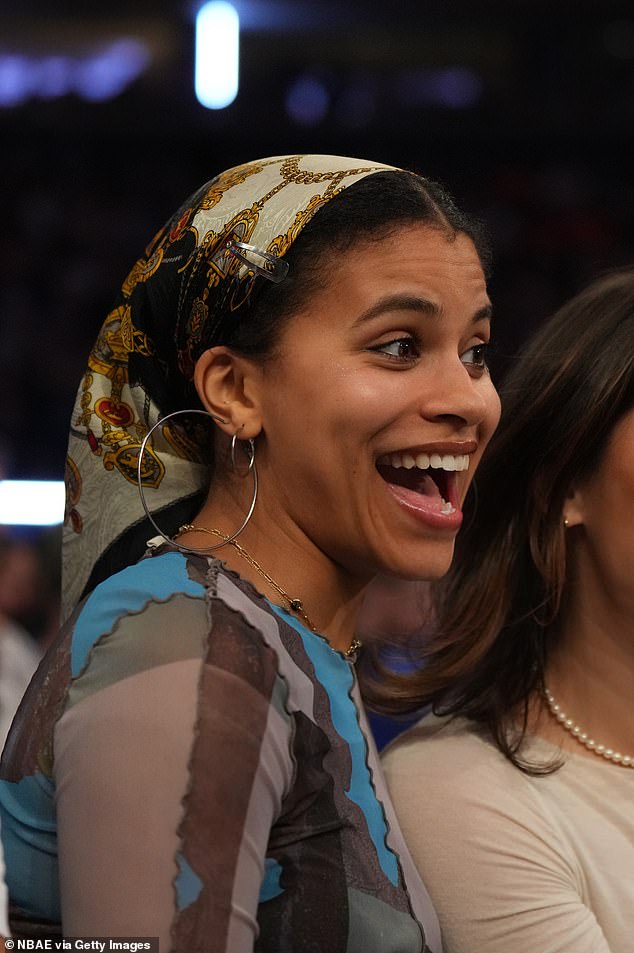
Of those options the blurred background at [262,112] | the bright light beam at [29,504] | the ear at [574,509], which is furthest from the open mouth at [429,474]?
the blurred background at [262,112]

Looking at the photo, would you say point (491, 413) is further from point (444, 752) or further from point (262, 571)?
point (444, 752)

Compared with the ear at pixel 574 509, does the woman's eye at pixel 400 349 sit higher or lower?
higher

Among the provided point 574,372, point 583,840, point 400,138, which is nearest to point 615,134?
point 400,138

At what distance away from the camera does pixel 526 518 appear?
67.9 inches

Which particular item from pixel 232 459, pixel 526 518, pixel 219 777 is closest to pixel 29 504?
pixel 526 518

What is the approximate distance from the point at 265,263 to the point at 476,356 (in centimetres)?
29

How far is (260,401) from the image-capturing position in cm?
129

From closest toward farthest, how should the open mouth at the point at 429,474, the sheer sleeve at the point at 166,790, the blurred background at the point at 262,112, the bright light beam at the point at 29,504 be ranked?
the sheer sleeve at the point at 166,790 → the open mouth at the point at 429,474 → the bright light beam at the point at 29,504 → the blurred background at the point at 262,112

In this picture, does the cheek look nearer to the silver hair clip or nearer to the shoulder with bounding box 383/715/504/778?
the silver hair clip

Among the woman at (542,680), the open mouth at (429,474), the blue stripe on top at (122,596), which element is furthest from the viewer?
the woman at (542,680)

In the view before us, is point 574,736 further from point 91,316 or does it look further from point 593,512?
point 91,316

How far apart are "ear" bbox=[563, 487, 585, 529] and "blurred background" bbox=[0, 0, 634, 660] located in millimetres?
4437

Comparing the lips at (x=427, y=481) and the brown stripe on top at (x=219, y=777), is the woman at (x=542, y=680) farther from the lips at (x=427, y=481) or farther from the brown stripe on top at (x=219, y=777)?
the brown stripe on top at (x=219, y=777)

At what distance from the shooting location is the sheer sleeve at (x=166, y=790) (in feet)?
3.17
